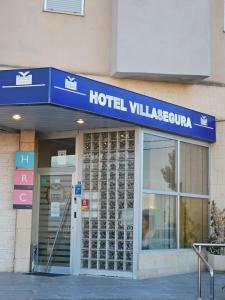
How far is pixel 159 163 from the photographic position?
1252 cm

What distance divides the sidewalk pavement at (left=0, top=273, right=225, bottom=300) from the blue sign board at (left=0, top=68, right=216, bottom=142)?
3.25 metres

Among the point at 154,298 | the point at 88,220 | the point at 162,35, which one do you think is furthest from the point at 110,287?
the point at 162,35

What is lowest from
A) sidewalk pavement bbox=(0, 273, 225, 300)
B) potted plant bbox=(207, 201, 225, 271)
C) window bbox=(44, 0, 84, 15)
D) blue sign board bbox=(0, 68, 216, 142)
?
sidewalk pavement bbox=(0, 273, 225, 300)

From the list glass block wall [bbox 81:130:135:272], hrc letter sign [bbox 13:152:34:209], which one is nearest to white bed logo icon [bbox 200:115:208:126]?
glass block wall [bbox 81:130:135:272]

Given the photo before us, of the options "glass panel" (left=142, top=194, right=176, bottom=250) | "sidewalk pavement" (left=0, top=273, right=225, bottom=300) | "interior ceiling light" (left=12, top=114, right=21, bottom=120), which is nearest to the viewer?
"sidewalk pavement" (left=0, top=273, right=225, bottom=300)

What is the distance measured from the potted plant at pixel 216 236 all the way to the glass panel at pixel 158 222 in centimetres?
118

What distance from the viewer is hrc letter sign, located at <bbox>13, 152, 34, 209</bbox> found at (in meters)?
12.2

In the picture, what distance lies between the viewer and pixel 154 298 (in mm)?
9195

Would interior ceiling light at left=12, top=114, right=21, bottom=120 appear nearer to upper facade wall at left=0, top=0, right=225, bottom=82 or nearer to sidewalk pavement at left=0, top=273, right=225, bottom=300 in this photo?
upper facade wall at left=0, top=0, right=225, bottom=82

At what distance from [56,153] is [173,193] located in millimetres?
2884

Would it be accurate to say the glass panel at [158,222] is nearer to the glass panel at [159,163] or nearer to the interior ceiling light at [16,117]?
the glass panel at [159,163]

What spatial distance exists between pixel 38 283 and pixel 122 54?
17.6 ft

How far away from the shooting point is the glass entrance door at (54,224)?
491 inches

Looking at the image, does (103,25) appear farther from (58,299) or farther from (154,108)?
(58,299)
